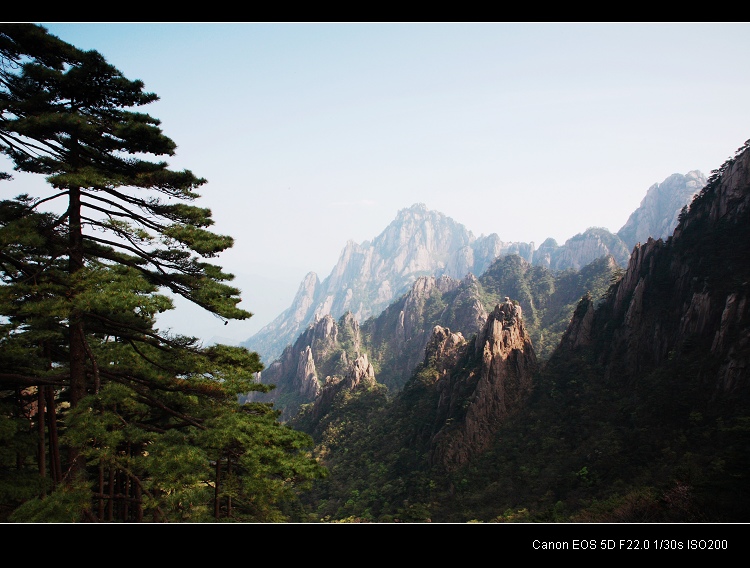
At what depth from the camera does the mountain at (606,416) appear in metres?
20.5

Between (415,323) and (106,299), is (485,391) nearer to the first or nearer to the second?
(106,299)

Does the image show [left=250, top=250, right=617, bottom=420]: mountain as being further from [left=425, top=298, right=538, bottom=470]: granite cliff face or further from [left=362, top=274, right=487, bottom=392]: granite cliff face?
[left=425, top=298, right=538, bottom=470]: granite cliff face

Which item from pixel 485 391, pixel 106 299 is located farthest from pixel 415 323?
pixel 106 299

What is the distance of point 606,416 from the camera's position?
30359 mm

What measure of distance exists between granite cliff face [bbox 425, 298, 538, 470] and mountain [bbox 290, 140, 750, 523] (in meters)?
0.13

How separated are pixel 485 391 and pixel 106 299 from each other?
37.2 metres

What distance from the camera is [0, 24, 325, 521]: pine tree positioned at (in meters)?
6.95

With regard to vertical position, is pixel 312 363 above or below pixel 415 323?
below

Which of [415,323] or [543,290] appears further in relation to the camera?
[415,323]

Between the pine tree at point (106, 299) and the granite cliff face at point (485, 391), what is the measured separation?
31931mm

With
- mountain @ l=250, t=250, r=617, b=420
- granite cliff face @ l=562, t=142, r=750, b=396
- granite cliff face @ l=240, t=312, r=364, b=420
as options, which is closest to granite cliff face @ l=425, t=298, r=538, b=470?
granite cliff face @ l=562, t=142, r=750, b=396

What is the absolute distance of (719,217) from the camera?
3189cm
